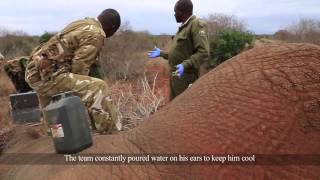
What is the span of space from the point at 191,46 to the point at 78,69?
1.43 meters

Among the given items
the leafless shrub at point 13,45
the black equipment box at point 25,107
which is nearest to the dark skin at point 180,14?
the black equipment box at point 25,107

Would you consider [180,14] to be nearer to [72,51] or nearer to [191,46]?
[191,46]

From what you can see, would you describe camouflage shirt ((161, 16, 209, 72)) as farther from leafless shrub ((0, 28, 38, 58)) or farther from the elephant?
leafless shrub ((0, 28, 38, 58))

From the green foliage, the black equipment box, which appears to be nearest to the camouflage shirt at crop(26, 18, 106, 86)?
the black equipment box

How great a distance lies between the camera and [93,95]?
4.35 m

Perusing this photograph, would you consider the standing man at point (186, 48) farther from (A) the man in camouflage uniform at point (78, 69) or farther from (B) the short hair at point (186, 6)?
(A) the man in camouflage uniform at point (78, 69)

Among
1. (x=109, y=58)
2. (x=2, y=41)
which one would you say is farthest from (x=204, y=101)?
(x=2, y=41)

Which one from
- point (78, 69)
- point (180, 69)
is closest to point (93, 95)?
point (78, 69)

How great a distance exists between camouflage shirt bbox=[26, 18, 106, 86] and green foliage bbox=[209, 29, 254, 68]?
56.2 ft

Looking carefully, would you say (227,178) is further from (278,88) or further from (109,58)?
(109,58)

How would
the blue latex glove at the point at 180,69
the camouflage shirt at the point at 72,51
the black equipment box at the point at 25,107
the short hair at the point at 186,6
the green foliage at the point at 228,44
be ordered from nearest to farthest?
the camouflage shirt at the point at 72,51 → the blue latex glove at the point at 180,69 → the short hair at the point at 186,6 → the black equipment box at the point at 25,107 → the green foliage at the point at 228,44

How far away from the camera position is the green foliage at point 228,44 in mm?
21906

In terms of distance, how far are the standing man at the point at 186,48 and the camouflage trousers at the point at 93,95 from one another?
3.29 ft

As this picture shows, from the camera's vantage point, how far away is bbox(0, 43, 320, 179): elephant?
211cm
